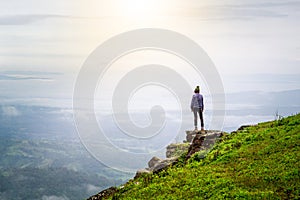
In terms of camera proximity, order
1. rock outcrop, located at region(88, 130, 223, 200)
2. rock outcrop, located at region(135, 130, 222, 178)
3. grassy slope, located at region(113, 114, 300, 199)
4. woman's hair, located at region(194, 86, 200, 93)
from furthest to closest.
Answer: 1. woman's hair, located at region(194, 86, 200, 93)
2. rock outcrop, located at region(135, 130, 222, 178)
3. rock outcrop, located at region(88, 130, 223, 200)
4. grassy slope, located at region(113, 114, 300, 199)

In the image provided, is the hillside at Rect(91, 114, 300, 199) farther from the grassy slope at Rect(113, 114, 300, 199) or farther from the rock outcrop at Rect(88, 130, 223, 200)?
the rock outcrop at Rect(88, 130, 223, 200)

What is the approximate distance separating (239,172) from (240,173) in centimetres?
16

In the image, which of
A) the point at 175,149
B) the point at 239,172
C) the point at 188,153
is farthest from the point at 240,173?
the point at 175,149

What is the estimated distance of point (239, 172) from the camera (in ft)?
77.2

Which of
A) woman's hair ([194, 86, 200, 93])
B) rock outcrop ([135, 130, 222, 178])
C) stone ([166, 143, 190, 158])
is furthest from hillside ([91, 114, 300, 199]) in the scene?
stone ([166, 143, 190, 158])

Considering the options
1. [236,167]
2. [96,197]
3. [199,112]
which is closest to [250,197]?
[236,167]

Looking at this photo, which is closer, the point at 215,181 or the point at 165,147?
the point at 215,181

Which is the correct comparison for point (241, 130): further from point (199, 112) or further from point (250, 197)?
point (250, 197)

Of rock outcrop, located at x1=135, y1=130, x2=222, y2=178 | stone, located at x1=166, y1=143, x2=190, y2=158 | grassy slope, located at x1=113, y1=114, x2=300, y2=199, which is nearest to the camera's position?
grassy slope, located at x1=113, y1=114, x2=300, y2=199

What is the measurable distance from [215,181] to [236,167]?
240cm

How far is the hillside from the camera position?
20.7m

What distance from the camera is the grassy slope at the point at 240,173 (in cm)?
2067

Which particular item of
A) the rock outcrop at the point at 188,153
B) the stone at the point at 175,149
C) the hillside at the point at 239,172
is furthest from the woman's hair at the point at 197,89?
the stone at the point at 175,149

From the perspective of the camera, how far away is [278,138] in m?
27.8
